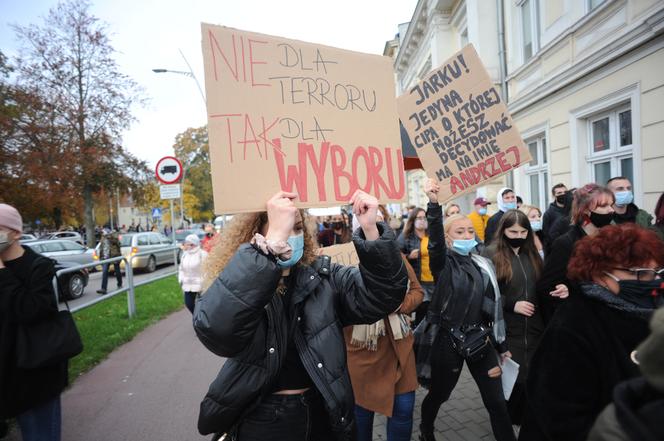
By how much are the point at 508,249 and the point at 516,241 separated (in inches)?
3.8

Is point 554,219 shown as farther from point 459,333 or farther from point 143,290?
point 143,290

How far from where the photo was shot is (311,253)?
2021 millimetres

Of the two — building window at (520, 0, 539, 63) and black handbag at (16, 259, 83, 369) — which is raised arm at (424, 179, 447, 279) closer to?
black handbag at (16, 259, 83, 369)

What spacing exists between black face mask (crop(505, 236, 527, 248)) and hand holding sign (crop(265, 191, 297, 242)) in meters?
2.45

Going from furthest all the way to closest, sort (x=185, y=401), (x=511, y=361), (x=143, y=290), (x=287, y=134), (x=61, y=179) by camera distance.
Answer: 1. (x=61, y=179)
2. (x=143, y=290)
3. (x=185, y=401)
4. (x=511, y=361)
5. (x=287, y=134)

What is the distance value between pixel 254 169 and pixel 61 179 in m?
24.2

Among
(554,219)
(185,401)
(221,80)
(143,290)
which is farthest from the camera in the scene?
(143,290)

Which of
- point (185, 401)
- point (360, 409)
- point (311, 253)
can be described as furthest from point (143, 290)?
point (311, 253)

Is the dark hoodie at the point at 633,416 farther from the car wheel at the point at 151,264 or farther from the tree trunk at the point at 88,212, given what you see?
the tree trunk at the point at 88,212

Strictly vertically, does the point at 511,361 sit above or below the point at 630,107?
below

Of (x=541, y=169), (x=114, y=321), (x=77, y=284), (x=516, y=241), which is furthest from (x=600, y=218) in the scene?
(x=77, y=284)

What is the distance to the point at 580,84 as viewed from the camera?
807 cm

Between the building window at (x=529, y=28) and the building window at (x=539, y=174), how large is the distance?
7.40 feet

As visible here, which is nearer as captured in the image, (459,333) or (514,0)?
(459,333)
